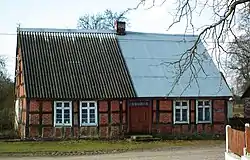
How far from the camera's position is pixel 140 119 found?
28812 mm

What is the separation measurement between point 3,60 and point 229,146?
3044 centimetres

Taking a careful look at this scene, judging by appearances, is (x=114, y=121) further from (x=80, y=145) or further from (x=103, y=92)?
(x=80, y=145)

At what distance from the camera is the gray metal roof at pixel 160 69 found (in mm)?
29438

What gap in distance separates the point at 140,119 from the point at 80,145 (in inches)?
205

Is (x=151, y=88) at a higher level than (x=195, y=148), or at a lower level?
higher

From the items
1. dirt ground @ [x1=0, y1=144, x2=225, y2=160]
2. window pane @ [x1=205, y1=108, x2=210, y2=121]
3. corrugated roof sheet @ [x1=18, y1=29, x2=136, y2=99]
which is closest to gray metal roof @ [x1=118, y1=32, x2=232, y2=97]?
corrugated roof sheet @ [x1=18, y1=29, x2=136, y2=99]

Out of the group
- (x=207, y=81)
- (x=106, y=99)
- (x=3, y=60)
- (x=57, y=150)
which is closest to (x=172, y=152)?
(x=57, y=150)

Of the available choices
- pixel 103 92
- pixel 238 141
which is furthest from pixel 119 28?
pixel 238 141

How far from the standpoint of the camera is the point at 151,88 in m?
29.3

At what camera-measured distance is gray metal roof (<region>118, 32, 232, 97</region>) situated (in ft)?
96.6

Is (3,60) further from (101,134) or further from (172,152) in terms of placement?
(172,152)

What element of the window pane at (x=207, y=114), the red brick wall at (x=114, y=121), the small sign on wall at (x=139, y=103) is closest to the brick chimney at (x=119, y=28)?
the small sign on wall at (x=139, y=103)

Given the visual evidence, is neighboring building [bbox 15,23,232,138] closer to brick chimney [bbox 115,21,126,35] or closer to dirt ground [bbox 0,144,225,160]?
brick chimney [bbox 115,21,126,35]

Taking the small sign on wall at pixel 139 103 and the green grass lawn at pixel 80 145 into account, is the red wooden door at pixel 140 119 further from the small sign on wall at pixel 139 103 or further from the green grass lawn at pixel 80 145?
the green grass lawn at pixel 80 145
